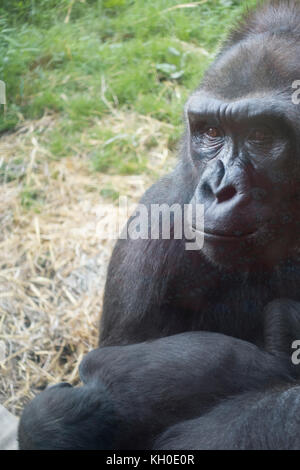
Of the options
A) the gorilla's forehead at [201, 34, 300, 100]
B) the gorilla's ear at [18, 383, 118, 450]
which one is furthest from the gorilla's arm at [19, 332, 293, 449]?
the gorilla's forehead at [201, 34, 300, 100]

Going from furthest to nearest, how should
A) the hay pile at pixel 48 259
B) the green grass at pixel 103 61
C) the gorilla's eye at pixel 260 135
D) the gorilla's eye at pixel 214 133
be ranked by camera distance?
the hay pile at pixel 48 259
the green grass at pixel 103 61
the gorilla's eye at pixel 214 133
the gorilla's eye at pixel 260 135

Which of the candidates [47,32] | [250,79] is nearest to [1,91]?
[47,32]

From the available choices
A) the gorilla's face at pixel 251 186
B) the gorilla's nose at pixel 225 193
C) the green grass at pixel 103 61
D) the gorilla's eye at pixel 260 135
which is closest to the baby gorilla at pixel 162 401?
the gorilla's face at pixel 251 186

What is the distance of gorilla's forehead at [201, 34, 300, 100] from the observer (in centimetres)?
280

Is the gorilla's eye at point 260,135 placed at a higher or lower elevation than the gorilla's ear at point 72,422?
higher

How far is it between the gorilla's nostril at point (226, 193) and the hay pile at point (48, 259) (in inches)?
67.4

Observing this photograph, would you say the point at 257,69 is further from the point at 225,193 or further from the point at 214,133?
the point at 225,193

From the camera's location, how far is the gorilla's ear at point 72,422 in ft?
8.59

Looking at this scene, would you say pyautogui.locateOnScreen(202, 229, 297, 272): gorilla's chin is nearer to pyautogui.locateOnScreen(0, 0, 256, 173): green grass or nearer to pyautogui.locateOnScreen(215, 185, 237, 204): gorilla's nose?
pyautogui.locateOnScreen(215, 185, 237, 204): gorilla's nose

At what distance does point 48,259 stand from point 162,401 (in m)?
2.04

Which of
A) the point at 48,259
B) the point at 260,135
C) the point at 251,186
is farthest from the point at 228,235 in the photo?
the point at 48,259

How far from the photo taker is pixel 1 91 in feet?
12.6

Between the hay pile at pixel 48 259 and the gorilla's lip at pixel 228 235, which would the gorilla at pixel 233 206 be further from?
the hay pile at pixel 48 259

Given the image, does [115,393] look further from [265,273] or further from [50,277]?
[50,277]
